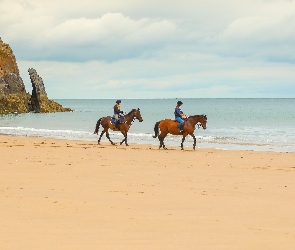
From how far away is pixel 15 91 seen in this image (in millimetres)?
88625

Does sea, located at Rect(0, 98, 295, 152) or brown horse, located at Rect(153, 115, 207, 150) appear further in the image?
sea, located at Rect(0, 98, 295, 152)

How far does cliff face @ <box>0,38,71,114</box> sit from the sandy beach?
7575 centimetres

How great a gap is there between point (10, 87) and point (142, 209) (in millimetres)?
83881

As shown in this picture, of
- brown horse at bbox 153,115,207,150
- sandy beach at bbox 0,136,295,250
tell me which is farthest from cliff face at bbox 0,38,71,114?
sandy beach at bbox 0,136,295,250

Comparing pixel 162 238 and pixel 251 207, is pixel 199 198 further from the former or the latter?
pixel 162 238

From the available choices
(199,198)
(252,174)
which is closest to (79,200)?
(199,198)

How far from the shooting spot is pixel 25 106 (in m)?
88.4

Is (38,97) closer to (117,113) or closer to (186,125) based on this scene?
(117,113)

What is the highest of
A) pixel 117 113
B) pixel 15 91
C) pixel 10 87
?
pixel 10 87

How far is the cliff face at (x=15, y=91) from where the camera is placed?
85.9 meters

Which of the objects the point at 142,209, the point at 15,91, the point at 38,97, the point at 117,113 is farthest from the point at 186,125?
the point at 38,97

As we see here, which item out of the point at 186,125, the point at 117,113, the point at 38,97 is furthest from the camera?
the point at 38,97

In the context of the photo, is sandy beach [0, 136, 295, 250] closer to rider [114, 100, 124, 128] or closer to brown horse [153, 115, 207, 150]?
brown horse [153, 115, 207, 150]

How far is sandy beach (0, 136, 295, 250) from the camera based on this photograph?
5988 millimetres
